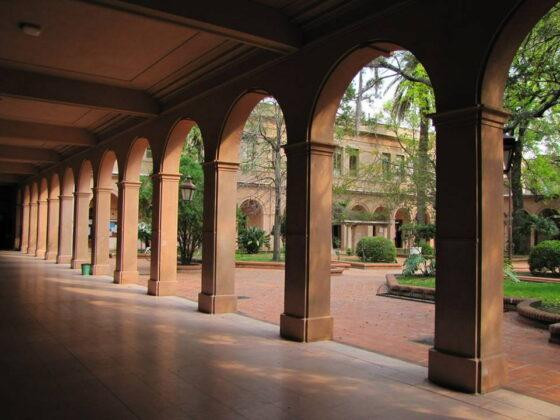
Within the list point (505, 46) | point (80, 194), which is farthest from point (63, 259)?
point (505, 46)

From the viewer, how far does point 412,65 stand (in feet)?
59.3

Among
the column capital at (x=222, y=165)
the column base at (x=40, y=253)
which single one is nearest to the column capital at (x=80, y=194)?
the column base at (x=40, y=253)

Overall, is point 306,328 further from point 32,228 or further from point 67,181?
point 32,228

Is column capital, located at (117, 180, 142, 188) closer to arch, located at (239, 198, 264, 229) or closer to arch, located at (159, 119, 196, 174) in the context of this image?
arch, located at (159, 119, 196, 174)

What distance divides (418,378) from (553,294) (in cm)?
748

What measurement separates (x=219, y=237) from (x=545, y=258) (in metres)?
13.5

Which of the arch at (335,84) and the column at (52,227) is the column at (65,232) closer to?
the column at (52,227)

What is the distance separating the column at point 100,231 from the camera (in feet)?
50.9

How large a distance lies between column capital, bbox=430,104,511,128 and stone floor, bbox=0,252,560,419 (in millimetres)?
2482

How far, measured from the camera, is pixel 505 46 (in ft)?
15.4

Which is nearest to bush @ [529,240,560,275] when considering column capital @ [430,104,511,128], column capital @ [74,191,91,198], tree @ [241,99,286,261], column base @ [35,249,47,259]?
tree @ [241,99,286,261]

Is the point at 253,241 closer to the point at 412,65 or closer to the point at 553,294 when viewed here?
the point at 412,65

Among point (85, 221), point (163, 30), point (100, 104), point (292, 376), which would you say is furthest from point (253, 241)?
point (292, 376)

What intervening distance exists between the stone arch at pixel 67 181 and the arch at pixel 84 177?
1665mm
